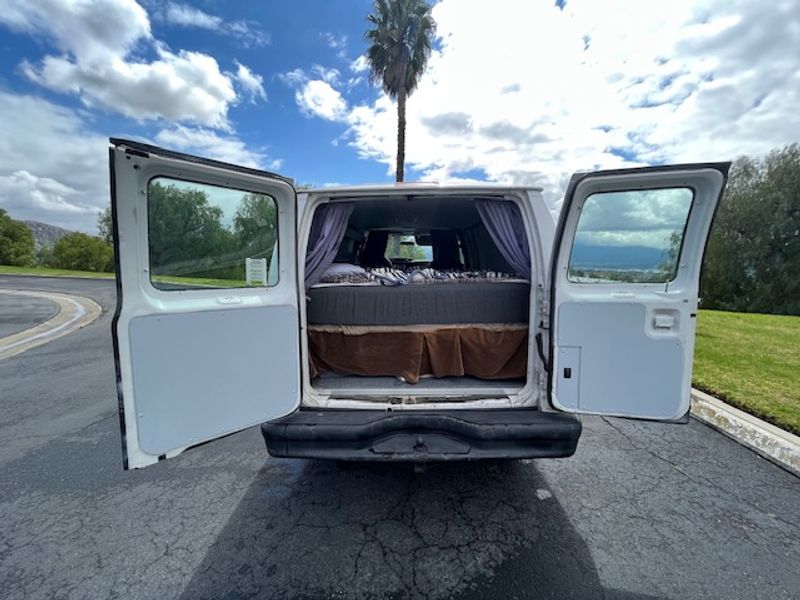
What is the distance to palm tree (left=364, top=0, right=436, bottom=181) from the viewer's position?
1501 centimetres

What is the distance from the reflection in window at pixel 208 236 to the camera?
204 cm

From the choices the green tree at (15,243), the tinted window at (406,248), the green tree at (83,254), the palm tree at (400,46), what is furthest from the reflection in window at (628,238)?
the green tree at (15,243)

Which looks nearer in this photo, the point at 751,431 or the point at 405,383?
the point at 405,383

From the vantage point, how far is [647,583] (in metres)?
2.03

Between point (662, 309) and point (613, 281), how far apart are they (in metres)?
0.31

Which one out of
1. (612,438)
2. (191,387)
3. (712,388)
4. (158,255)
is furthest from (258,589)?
(712,388)

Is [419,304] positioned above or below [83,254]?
below

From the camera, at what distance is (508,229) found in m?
3.20

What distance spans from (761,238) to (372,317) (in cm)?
2913

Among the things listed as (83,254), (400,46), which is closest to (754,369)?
(400,46)

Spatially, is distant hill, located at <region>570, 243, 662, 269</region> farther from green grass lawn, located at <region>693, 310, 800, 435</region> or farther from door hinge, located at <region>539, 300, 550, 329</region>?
green grass lawn, located at <region>693, 310, 800, 435</region>

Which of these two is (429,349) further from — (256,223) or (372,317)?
(256,223)

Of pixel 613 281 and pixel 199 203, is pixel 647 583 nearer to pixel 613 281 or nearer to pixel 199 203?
pixel 613 281

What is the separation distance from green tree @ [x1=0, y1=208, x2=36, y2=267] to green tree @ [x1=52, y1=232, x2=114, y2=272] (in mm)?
3786
